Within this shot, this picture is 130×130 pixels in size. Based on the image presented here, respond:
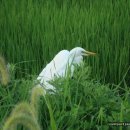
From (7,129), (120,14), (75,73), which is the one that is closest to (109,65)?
(120,14)

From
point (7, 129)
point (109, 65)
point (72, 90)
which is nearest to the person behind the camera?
point (7, 129)

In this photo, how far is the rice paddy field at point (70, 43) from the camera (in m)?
2.60

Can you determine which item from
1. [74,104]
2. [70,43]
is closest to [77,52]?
[70,43]

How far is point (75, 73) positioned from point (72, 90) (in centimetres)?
18

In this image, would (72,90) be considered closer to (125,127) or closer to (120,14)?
(125,127)

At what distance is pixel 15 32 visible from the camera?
15.1 feet

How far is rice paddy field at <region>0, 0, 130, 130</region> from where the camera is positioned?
8.54ft

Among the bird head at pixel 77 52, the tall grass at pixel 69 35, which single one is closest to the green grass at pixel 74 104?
the bird head at pixel 77 52

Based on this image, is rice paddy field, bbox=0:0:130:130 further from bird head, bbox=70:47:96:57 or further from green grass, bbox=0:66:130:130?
bird head, bbox=70:47:96:57

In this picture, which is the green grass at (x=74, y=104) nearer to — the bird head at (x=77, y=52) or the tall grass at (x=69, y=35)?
the bird head at (x=77, y=52)

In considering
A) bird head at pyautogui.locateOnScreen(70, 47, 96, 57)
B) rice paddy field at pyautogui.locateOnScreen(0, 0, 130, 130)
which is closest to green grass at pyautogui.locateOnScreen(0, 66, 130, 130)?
rice paddy field at pyautogui.locateOnScreen(0, 0, 130, 130)

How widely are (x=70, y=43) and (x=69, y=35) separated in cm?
7

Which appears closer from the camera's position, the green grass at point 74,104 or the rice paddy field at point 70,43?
the green grass at point 74,104

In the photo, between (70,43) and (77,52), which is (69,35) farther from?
(77,52)
